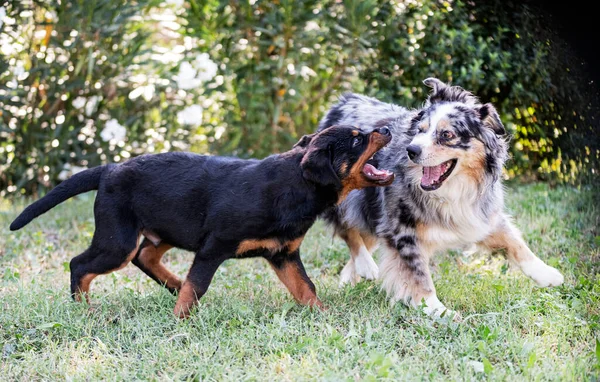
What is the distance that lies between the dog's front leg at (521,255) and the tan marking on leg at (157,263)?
86.4 inches

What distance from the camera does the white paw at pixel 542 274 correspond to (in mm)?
4754

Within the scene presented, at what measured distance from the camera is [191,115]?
905cm

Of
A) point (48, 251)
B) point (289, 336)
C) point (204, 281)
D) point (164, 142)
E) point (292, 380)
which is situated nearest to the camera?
point (292, 380)

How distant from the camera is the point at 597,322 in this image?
413 cm

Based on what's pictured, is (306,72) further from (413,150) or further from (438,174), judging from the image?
(413,150)

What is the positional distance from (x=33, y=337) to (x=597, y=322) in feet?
10.9

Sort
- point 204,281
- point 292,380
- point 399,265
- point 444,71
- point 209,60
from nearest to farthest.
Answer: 1. point 292,380
2. point 204,281
3. point 399,265
4. point 444,71
5. point 209,60

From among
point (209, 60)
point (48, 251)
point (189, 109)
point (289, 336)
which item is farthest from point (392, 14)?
point (289, 336)

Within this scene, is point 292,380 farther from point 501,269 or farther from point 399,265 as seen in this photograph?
point 501,269

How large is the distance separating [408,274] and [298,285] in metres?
0.71

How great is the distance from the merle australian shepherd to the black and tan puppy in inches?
15.9

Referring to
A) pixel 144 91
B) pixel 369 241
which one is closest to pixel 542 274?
pixel 369 241

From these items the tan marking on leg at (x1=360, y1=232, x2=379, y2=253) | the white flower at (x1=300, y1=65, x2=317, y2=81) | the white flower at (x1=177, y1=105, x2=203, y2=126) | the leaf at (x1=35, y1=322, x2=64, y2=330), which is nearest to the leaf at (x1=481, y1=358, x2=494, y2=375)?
the tan marking on leg at (x1=360, y1=232, x2=379, y2=253)

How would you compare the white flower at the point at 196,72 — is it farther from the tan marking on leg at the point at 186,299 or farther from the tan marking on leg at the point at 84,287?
the tan marking on leg at the point at 186,299
